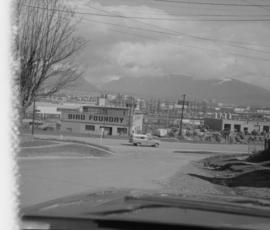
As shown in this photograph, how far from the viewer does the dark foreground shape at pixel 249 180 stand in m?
18.7

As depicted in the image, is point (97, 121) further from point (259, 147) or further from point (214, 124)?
point (214, 124)

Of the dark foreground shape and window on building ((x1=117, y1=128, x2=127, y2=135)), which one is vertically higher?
the dark foreground shape

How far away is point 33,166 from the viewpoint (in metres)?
21.3

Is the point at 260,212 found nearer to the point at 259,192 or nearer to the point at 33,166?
the point at 259,192

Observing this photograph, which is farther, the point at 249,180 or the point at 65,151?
the point at 65,151

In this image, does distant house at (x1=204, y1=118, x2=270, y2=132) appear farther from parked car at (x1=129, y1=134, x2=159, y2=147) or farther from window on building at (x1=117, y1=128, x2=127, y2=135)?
parked car at (x1=129, y1=134, x2=159, y2=147)

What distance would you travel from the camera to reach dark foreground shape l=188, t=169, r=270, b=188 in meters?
18.7

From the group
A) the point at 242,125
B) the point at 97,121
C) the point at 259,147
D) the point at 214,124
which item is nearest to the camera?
the point at 259,147

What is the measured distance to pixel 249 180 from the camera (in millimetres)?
20031

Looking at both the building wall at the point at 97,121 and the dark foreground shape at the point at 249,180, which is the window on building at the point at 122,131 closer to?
the building wall at the point at 97,121

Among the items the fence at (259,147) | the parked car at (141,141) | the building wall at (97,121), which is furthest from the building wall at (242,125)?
the parked car at (141,141)

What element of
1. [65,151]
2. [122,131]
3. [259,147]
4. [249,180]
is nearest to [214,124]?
[122,131]

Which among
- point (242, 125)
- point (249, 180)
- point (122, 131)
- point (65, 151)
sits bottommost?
point (122, 131)

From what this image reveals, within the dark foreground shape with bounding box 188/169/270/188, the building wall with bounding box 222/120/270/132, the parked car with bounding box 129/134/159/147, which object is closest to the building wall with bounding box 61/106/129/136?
the parked car with bounding box 129/134/159/147
